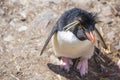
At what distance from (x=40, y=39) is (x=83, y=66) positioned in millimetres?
536

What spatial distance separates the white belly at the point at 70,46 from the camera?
3.15 meters

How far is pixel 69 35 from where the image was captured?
315 centimetres

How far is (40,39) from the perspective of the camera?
369cm

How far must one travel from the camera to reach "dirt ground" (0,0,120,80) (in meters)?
3.41

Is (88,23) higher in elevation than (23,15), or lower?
higher

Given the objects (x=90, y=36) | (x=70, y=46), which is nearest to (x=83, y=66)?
(x=70, y=46)

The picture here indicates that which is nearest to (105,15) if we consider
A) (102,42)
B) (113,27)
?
(113,27)

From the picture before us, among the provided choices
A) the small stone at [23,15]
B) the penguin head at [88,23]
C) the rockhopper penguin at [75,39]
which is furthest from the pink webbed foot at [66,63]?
the small stone at [23,15]

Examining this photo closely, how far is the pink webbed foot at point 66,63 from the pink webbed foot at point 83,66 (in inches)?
3.2

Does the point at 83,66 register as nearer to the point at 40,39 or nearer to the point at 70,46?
the point at 70,46

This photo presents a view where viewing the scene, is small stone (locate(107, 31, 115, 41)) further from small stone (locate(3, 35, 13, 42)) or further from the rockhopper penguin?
small stone (locate(3, 35, 13, 42))

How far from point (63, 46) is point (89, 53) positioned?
0.26 meters

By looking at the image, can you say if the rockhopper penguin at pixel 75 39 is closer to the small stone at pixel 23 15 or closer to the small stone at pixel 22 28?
the small stone at pixel 22 28

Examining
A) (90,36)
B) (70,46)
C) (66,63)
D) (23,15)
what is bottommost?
(66,63)
